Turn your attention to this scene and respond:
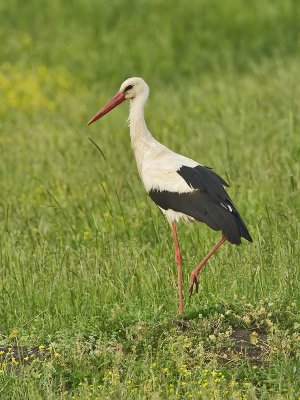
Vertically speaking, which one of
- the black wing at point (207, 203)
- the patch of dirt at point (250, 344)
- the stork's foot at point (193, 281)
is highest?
the black wing at point (207, 203)

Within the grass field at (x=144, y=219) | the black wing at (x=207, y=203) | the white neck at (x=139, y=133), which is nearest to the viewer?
the grass field at (x=144, y=219)

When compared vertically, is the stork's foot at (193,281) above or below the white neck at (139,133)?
below

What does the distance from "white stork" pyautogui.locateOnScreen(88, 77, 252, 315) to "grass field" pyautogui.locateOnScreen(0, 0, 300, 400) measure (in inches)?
12.0

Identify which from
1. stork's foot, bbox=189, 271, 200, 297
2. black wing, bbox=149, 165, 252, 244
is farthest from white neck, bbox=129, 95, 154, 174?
stork's foot, bbox=189, 271, 200, 297

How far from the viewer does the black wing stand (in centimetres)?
A: 658

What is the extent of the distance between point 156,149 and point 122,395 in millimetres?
2519

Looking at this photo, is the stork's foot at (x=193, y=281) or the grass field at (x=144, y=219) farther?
the stork's foot at (x=193, y=281)

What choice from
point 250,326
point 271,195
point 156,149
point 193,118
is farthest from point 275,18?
point 250,326

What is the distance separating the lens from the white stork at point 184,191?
6.62 meters

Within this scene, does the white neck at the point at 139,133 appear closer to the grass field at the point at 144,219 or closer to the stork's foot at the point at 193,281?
the grass field at the point at 144,219

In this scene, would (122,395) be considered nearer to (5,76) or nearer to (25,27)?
(5,76)

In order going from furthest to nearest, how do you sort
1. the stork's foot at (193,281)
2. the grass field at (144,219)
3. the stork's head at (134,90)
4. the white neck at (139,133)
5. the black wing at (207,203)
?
the stork's head at (134,90), the white neck at (139,133), the stork's foot at (193,281), the black wing at (207,203), the grass field at (144,219)

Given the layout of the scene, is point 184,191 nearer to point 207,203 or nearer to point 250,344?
point 207,203

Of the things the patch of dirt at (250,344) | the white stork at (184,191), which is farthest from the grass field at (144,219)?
the white stork at (184,191)
